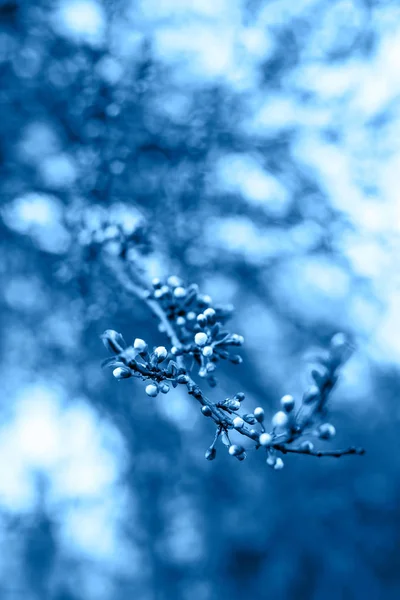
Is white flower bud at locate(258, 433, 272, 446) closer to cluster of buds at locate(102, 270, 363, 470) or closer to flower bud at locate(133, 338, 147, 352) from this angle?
cluster of buds at locate(102, 270, 363, 470)

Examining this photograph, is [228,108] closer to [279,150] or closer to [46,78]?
[279,150]

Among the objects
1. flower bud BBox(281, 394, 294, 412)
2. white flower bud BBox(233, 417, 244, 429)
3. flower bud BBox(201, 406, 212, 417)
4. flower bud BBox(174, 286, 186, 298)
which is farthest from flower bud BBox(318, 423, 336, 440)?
flower bud BBox(174, 286, 186, 298)

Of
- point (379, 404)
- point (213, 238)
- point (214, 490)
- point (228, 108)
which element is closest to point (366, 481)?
point (379, 404)

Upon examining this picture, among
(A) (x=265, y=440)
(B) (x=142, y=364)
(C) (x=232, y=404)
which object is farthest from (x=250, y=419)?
(B) (x=142, y=364)

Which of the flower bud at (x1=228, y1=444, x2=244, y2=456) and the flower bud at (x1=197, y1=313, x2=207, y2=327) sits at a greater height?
the flower bud at (x1=197, y1=313, x2=207, y2=327)

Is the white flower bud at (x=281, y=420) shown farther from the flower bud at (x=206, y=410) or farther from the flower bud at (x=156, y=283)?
the flower bud at (x=156, y=283)

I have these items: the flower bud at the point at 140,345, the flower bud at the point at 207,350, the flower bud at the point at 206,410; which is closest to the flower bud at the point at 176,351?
the flower bud at the point at 207,350

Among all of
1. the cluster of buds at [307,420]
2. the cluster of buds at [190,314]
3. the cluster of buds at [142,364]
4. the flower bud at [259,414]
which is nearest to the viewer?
the cluster of buds at [307,420]

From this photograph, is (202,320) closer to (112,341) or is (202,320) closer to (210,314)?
(210,314)
